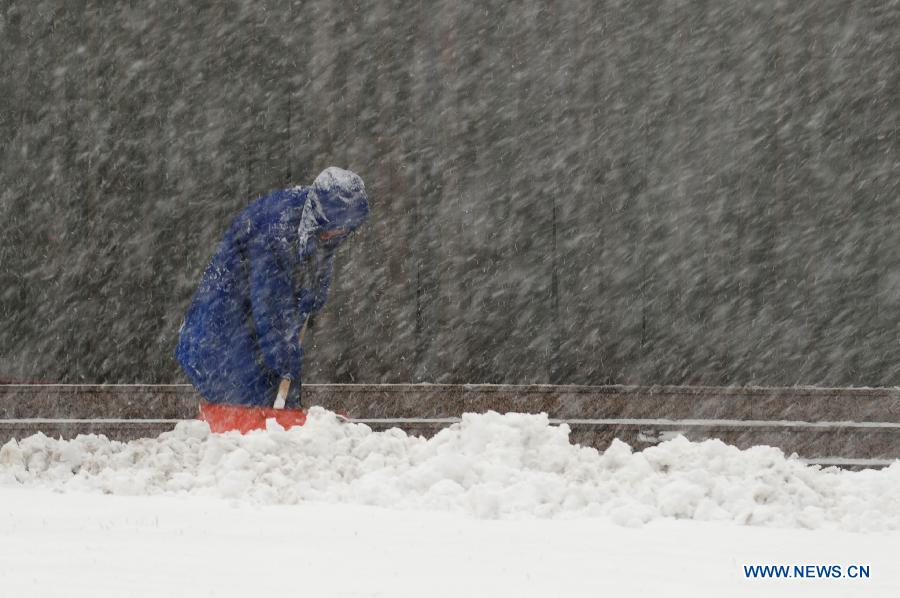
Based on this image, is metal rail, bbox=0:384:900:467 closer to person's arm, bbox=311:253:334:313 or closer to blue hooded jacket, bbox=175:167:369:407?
blue hooded jacket, bbox=175:167:369:407

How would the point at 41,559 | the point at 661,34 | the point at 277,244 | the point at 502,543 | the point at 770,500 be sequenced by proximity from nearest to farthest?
the point at 41,559 < the point at 502,543 < the point at 770,500 < the point at 277,244 < the point at 661,34

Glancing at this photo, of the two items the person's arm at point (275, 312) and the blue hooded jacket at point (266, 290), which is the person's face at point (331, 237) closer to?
the blue hooded jacket at point (266, 290)

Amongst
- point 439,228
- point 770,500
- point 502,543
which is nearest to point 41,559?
point 502,543

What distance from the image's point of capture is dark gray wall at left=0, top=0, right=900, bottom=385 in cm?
611

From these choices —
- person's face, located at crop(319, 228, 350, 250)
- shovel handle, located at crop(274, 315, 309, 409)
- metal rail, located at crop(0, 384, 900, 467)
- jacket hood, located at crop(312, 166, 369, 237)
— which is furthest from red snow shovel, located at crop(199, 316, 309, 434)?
metal rail, located at crop(0, 384, 900, 467)

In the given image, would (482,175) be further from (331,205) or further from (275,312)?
(275,312)

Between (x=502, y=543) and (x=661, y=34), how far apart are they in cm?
353

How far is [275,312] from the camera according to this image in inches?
184

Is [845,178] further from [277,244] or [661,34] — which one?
[277,244]

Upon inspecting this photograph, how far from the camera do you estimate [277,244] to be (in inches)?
185

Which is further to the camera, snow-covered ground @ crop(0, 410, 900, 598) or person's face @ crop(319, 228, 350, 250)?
person's face @ crop(319, 228, 350, 250)

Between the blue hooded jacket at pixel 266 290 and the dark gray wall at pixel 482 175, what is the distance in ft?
4.45

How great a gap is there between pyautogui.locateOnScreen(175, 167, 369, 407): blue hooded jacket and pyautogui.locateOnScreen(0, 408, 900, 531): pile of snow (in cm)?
25

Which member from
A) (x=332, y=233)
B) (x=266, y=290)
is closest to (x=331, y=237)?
(x=332, y=233)
